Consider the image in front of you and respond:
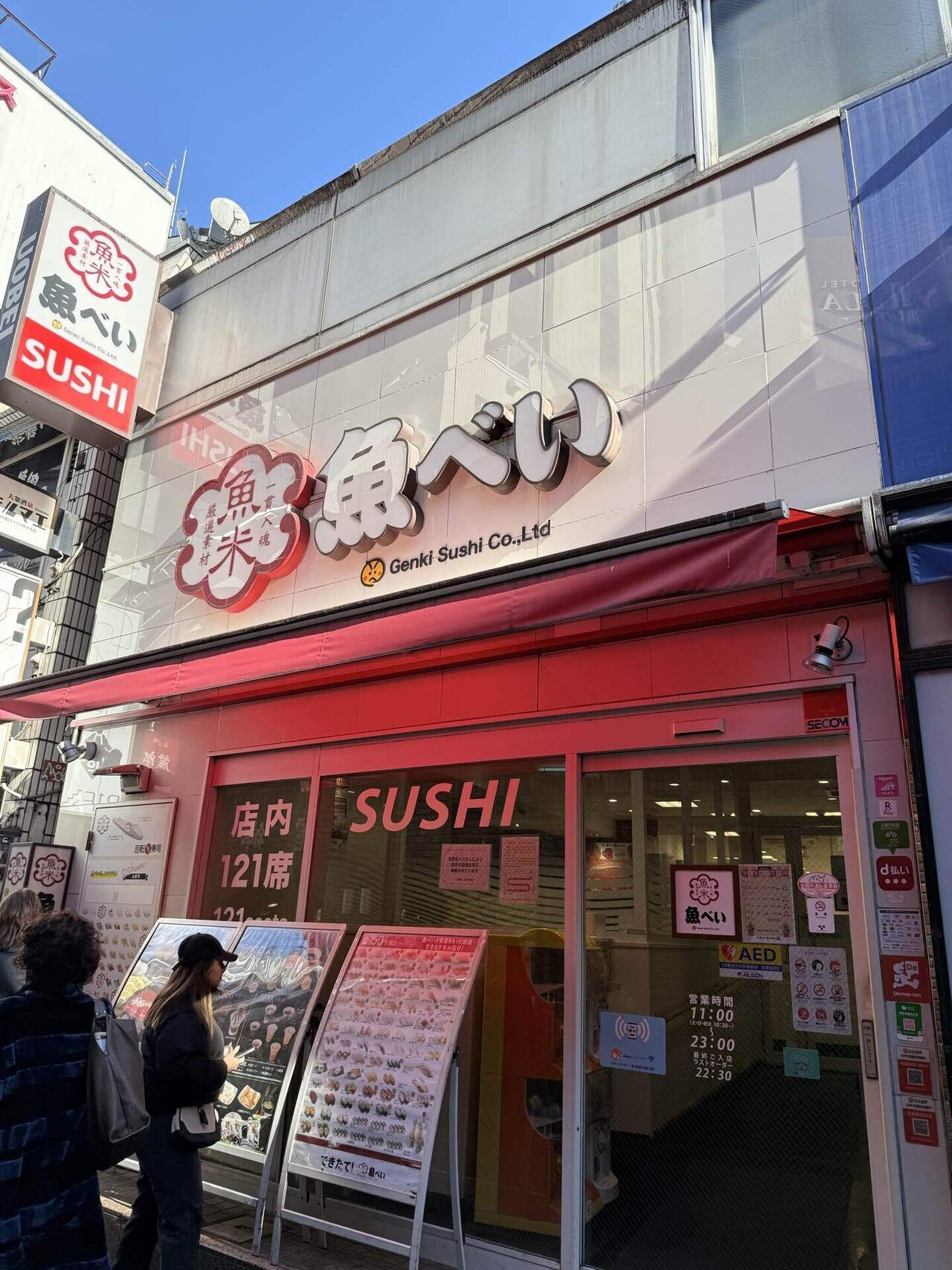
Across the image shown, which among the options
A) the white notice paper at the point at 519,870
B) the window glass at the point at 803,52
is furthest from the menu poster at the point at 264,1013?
the window glass at the point at 803,52

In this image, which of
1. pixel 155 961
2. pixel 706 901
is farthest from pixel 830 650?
pixel 155 961

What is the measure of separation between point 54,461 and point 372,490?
21.6ft

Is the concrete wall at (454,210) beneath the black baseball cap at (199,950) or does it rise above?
above

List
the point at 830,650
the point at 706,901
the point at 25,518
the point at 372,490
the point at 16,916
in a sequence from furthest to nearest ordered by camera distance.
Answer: the point at 25,518
the point at 372,490
the point at 16,916
the point at 706,901
the point at 830,650

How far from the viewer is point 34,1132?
3014 millimetres

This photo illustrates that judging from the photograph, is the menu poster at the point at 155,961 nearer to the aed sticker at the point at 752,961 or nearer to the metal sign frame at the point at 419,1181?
the metal sign frame at the point at 419,1181

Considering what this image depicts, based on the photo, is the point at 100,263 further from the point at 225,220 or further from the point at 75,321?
the point at 225,220

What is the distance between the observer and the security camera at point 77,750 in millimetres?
7719

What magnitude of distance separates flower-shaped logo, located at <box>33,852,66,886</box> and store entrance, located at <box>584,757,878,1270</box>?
522 cm

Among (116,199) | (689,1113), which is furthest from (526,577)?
(116,199)

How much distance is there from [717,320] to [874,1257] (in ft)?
15.9

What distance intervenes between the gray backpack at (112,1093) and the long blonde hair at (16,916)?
156 centimetres

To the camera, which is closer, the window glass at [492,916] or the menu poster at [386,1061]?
the menu poster at [386,1061]

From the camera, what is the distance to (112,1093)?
3078 mm
